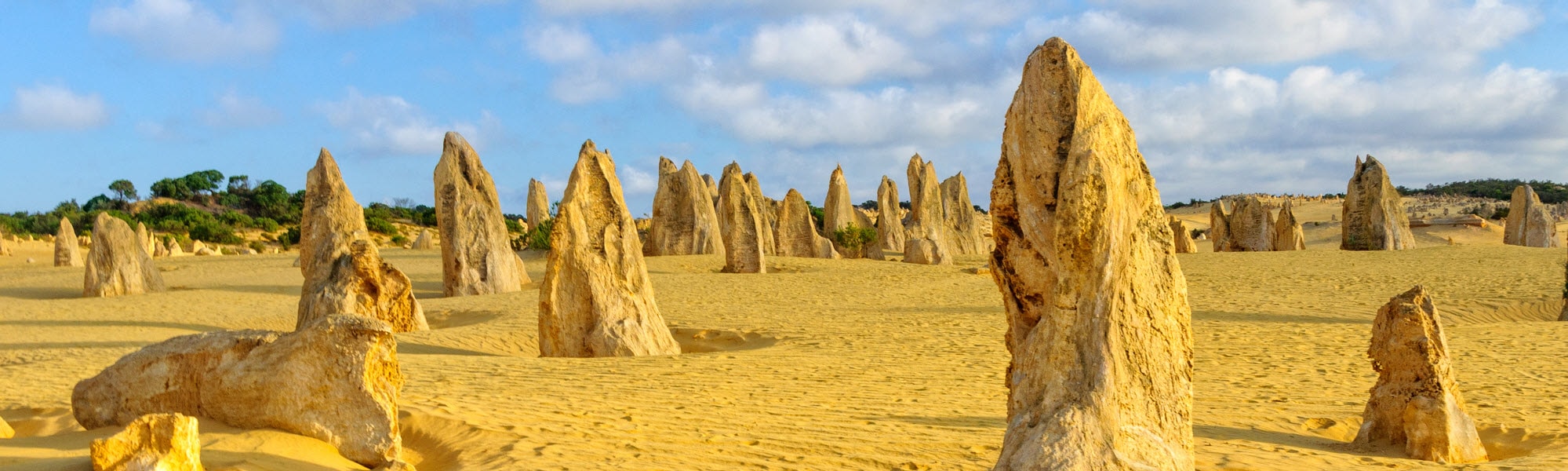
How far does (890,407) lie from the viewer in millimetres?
8273

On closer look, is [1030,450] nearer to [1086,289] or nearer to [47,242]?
[1086,289]

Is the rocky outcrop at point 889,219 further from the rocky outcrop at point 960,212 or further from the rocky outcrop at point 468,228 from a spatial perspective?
the rocky outcrop at point 468,228

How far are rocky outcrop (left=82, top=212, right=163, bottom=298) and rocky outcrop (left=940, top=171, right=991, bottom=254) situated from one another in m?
24.1

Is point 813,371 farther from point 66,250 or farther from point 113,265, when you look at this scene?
point 66,250

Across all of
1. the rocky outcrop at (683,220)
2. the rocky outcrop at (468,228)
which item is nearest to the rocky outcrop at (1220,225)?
the rocky outcrop at (683,220)

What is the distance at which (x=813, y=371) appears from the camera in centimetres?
1036

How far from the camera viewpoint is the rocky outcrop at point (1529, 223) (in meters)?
31.3

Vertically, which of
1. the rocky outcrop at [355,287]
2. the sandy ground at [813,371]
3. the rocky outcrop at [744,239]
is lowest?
the sandy ground at [813,371]

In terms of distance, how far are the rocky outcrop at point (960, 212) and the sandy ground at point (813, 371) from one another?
15.4 metres

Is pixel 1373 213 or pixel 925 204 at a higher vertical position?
pixel 925 204

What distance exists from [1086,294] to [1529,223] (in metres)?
32.3

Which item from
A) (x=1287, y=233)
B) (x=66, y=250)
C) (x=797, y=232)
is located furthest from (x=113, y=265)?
(x=1287, y=233)

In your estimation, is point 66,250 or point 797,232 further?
point 797,232

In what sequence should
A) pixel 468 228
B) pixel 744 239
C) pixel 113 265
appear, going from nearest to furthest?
1. pixel 468 228
2. pixel 113 265
3. pixel 744 239
